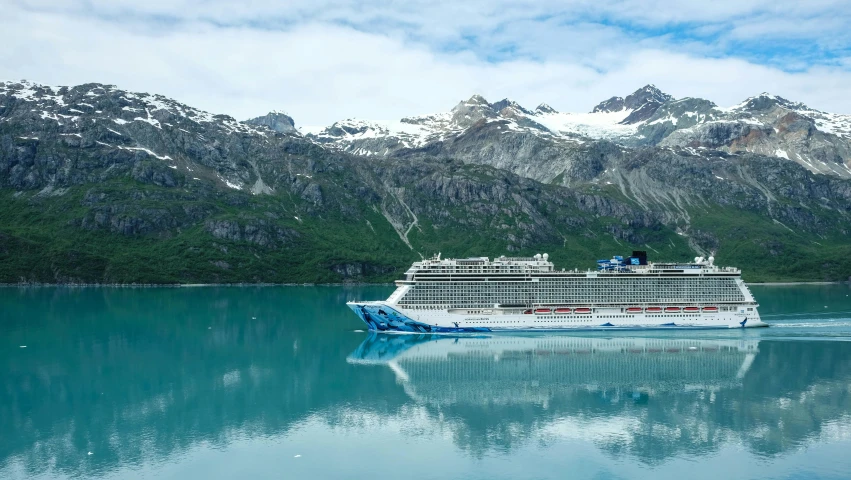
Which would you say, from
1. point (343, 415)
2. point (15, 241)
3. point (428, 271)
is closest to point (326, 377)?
point (343, 415)

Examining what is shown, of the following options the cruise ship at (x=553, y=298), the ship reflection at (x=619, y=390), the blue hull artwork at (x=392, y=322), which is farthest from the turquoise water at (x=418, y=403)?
the cruise ship at (x=553, y=298)

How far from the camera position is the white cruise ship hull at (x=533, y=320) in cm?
8850

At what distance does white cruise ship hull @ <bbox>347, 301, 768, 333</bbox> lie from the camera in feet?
290

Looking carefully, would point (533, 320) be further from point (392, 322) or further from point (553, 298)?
point (392, 322)

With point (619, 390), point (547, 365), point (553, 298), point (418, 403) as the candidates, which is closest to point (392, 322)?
point (553, 298)

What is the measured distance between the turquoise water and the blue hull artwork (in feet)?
5.80

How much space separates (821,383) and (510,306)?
38620 mm

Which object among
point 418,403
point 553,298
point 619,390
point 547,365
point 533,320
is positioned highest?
point 553,298

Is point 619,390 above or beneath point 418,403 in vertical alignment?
above

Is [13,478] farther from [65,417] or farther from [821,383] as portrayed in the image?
Answer: [821,383]

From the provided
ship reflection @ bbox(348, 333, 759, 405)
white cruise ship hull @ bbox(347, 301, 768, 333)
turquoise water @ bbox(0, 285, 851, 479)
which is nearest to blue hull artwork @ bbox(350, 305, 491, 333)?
white cruise ship hull @ bbox(347, 301, 768, 333)

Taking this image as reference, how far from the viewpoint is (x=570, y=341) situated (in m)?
85.6

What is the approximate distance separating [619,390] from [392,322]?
116 feet

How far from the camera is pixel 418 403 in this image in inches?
2149
